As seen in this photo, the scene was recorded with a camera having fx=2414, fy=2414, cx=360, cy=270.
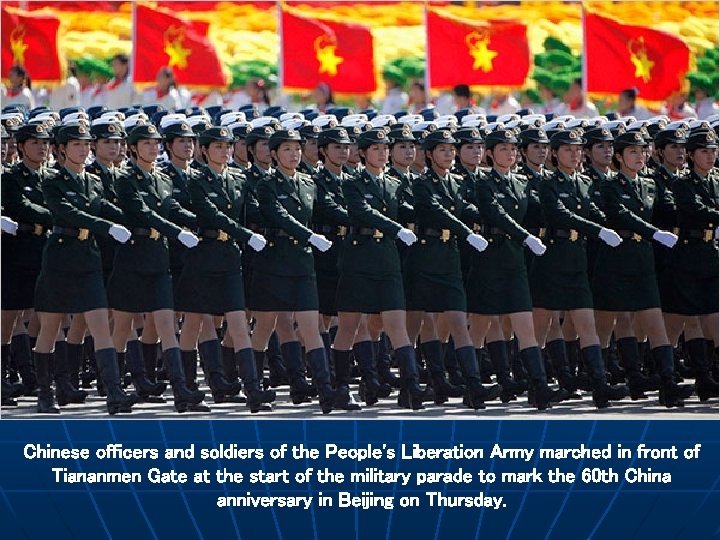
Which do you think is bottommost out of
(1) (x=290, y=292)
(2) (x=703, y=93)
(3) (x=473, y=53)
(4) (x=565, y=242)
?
(1) (x=290, y=292)

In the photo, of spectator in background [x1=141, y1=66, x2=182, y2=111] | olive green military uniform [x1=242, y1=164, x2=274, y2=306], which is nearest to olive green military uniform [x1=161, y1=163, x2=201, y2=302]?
olive green military uniform [x1=242, y1=164, x2=274, y2=306]

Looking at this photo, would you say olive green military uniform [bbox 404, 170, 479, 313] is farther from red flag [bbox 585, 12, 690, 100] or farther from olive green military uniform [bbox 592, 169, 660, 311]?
red flag [bbox 585, 12, 690, 100]

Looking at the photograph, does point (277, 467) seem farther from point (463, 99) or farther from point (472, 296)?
point (463, 99)

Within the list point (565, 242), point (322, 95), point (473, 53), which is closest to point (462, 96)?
point (473, 53)

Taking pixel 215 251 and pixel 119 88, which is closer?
pixel 215 251

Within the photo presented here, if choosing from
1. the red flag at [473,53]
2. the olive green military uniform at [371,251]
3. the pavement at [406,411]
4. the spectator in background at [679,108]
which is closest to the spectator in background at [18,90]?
the red flag at [473,53]

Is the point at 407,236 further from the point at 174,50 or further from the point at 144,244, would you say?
the point at 174,50

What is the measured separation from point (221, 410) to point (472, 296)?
2.01 metres

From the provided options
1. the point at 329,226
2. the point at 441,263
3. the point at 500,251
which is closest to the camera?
the point at 441,263

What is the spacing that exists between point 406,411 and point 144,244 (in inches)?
87.3

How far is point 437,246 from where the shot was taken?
57.0 ft

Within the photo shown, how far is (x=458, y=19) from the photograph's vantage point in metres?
24.1

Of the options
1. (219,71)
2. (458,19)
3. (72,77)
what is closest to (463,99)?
(458,19)

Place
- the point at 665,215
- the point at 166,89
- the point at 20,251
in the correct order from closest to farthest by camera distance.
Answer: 1. the point at 20,251
2. the point at 665,215
3. the point at 166,89
